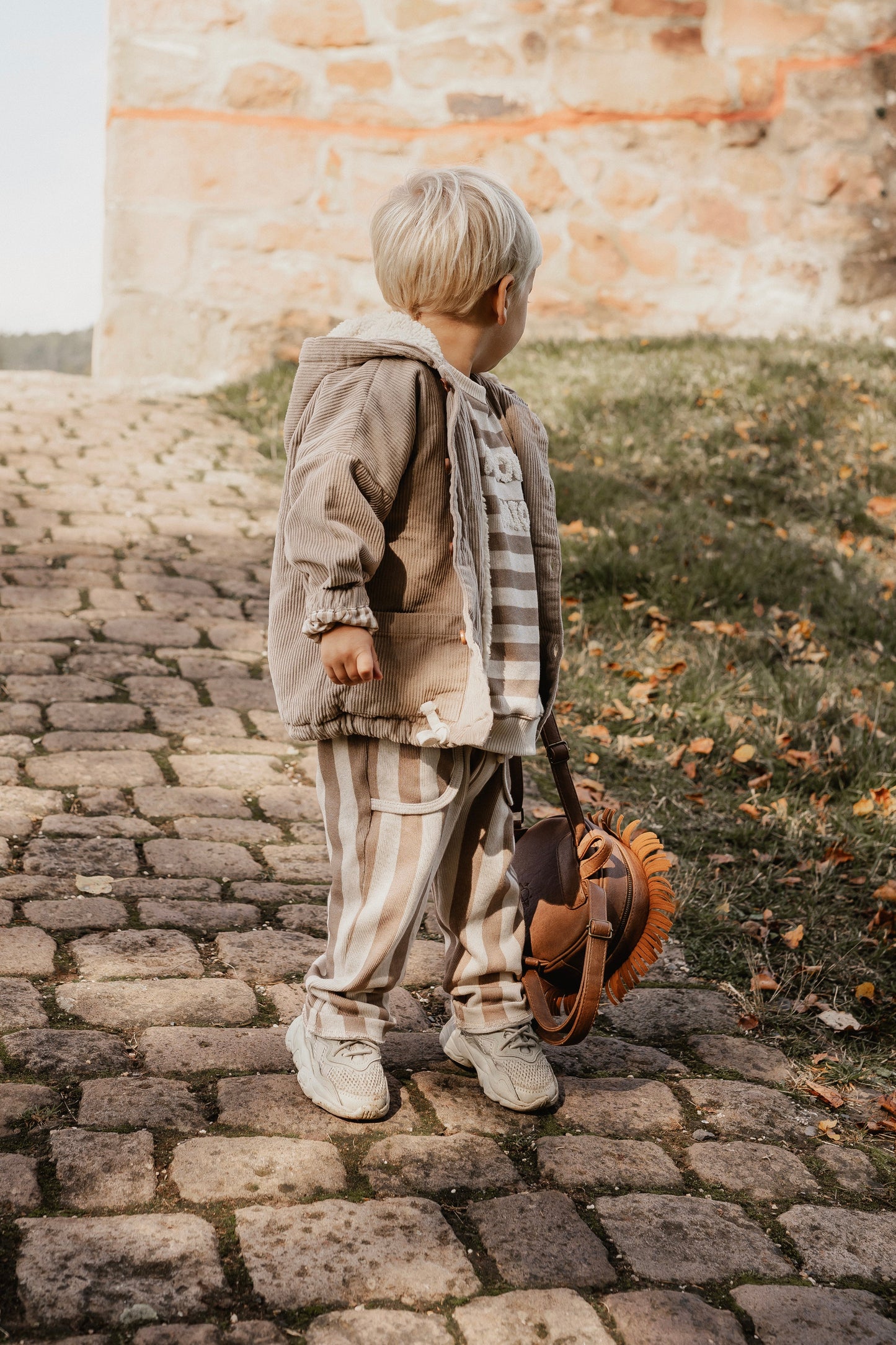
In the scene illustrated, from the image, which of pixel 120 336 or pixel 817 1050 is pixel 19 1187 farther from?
pixel 120 336

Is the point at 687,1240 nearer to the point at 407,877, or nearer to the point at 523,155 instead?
the point at 407,877

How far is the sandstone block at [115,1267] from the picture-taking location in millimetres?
1580

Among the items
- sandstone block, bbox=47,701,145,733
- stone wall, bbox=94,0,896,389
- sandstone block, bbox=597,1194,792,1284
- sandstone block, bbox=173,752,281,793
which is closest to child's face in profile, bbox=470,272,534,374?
sandstone block, bbox=597,1194,792,1284

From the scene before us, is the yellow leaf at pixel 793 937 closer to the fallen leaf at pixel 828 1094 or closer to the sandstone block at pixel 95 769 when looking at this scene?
the fallen leaf at pixel 828 1094

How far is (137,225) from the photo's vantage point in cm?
775

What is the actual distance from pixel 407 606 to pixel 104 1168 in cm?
96

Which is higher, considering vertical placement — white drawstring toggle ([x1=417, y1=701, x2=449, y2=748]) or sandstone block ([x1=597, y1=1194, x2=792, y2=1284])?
A: white drawstring toggle ([x1=417, y1=701, x2=449, y2=748])

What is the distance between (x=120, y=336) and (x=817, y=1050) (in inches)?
262

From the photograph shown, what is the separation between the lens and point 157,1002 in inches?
93.8

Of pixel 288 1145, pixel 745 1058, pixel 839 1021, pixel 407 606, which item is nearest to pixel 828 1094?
pixel 745 1058

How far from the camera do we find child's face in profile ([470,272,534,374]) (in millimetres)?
2084

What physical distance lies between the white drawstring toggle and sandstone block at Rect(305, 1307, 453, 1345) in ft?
2.61

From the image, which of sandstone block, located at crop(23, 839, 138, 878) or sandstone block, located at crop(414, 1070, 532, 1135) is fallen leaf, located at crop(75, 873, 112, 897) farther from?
sandstone block, located at crop(414, 1070, 532, 1135)

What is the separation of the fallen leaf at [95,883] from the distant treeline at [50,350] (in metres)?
10.2
